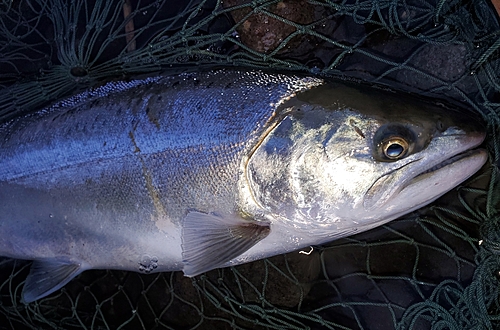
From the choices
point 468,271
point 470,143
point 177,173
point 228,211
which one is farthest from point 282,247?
point 468,271

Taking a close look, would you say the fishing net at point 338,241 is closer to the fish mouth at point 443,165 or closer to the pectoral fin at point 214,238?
the fish mouth at point 443,165

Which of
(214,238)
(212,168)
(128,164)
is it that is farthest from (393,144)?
(128,164)

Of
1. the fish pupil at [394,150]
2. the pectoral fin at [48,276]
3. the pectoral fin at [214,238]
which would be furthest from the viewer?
the pectoral fin at [48,276]

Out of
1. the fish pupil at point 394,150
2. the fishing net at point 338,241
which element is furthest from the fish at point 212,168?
the fishing net at point 338,241

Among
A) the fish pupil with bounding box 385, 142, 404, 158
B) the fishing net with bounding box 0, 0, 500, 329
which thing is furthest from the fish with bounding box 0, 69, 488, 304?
the fishing net with bounding box 0, 0, 500, 329

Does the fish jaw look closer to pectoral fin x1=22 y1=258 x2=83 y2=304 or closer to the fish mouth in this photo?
the fish mouth

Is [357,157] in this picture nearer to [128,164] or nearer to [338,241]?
[338,241]
